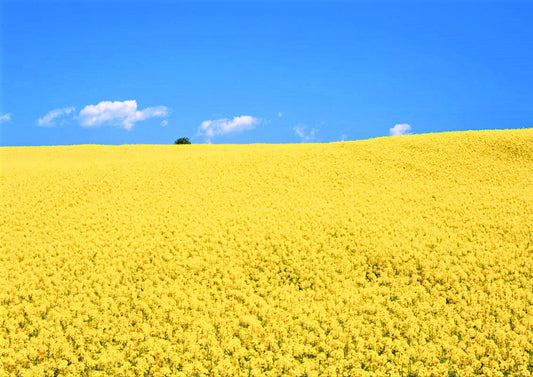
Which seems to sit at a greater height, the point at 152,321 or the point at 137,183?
the point at 137,183

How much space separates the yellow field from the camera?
39.4 ft

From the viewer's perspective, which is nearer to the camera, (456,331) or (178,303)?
(456,331)

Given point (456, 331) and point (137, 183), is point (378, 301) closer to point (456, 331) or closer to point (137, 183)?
point (456, 331)

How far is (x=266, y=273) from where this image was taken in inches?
615

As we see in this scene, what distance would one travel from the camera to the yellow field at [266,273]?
12.0m

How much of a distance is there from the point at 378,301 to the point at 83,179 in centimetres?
1953

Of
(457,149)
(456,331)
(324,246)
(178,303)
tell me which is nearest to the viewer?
(456,331)

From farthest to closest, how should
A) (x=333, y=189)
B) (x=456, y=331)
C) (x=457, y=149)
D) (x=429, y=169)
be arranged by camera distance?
(x=457, y=149)
(x=429, y=169)
(x=333, y=189)
(x=456, y=331)

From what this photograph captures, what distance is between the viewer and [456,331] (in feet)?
42.8

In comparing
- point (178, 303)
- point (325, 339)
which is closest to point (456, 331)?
point (325, 339)

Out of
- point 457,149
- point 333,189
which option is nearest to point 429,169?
point 457,149

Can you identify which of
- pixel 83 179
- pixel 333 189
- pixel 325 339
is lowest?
pixel 325 339

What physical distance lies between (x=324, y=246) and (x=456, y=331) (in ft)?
19.5

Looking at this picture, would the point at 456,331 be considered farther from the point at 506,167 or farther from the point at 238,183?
the point at 506,167
